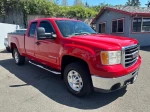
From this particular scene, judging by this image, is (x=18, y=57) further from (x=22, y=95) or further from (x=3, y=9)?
(x=3, y=9)

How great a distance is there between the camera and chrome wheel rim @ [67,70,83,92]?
4312 mm

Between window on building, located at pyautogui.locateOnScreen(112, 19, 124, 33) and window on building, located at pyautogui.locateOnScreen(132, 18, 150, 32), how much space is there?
1.29 metres

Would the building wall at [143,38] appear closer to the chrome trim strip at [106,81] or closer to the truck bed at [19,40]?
the truck bed at [19,40]

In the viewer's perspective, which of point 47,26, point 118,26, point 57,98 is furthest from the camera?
point 118,26

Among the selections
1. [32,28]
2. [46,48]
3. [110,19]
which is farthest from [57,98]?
[110,19]

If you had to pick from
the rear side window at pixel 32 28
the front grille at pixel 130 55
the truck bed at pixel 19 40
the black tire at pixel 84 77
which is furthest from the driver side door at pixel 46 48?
the front grille at pixel 130 55

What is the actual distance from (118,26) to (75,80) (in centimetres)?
1417

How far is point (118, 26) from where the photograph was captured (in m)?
17.4

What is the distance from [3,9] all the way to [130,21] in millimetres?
12256

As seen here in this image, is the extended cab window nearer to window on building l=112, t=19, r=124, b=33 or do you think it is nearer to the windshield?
the windshield

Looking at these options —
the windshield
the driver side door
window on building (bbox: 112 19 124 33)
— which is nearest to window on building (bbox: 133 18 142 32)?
window on building (bbox: 112 19 124 33)

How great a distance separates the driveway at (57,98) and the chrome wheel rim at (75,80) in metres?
0.26

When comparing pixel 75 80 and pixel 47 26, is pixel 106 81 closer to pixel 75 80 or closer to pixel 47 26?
pixel 75 80

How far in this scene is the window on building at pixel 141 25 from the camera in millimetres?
15703
